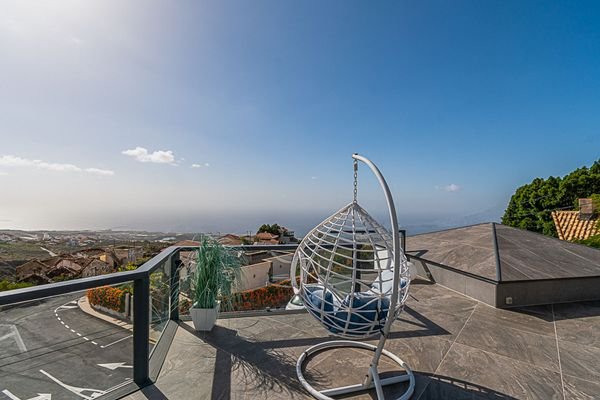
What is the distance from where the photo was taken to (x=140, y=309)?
7.06ft

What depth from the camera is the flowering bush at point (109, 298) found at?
195 cm

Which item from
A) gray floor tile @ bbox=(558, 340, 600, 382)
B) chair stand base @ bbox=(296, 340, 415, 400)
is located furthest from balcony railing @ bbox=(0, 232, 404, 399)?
gray floor tile @ bbox=(558, 340, 600, 382)

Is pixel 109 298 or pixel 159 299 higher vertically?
pixel 109 298

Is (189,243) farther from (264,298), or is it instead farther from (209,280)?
(264,298)

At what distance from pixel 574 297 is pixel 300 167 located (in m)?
12.9

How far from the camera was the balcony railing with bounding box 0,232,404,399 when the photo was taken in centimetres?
141

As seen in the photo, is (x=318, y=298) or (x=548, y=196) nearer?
(x=318, y=298)

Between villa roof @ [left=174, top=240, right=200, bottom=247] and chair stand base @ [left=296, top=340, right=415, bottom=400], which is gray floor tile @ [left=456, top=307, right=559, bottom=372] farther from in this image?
villa roof @ [left=174, top=240, right=200, bottom=247]

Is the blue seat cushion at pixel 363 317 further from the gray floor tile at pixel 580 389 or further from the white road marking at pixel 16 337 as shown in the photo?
the white road marking at pixel 16 337

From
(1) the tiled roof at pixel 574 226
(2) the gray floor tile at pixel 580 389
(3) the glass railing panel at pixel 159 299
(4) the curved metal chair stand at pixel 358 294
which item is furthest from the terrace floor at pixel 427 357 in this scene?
(1) the tiled roof at pixel 574 226

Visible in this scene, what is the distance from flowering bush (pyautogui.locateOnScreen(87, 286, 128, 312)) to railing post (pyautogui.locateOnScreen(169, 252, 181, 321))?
94 cm

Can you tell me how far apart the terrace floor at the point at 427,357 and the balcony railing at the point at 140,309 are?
0.45 feet

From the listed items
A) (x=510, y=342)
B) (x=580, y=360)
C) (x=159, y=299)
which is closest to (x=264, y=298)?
(x=159, y=299)

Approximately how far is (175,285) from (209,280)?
18.5 inches
